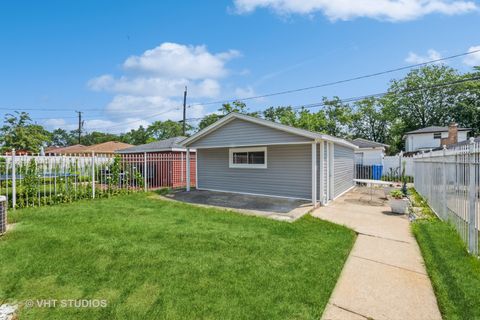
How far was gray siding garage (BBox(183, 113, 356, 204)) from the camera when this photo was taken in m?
8.84

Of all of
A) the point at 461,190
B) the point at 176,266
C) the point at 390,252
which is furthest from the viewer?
the point at 461,190

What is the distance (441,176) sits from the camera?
253 inches

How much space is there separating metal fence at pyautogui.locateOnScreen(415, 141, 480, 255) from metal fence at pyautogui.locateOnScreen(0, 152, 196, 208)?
36.5 feet

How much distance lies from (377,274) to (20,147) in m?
27.4

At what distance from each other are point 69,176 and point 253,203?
23.1ft

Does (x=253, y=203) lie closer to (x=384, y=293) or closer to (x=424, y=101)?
(x=384, y=293)

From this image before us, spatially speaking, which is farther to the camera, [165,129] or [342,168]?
[165,129]

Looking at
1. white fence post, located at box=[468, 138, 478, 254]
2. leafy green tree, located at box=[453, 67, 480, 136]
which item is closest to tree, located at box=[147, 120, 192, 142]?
leafy green tree, located at box=[453, 67, 480, 136]

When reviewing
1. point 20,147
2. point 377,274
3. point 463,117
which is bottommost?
point 377,274

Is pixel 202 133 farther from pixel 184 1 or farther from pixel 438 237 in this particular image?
pixel 438 237

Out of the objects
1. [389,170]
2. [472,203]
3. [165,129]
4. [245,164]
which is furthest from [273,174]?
[165,129]

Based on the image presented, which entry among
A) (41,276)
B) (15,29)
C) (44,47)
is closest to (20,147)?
(44,47)

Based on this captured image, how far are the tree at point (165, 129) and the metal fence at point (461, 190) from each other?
48329 millimetres

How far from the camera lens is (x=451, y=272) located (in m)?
3.52
